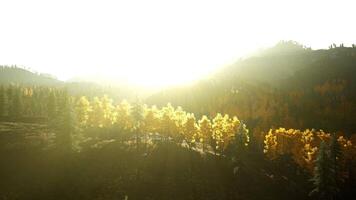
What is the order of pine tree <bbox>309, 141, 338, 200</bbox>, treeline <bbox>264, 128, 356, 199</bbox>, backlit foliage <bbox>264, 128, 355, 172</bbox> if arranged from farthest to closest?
backlit foliage <bbox>264, 128, 355, 172</bbox> < treeline <bbox>264, 128, 356, 199</bbox> < pine tree <bbox>309, 141, 338, 200</bbox>

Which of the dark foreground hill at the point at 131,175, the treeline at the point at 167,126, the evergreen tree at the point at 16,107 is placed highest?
the evergreen tree at the point at 16,107

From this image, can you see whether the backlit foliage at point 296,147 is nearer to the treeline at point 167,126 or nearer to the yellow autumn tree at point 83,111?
the treeline at point 167,126

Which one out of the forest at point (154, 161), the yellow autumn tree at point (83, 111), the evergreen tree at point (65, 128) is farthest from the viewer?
the yellow autumn tree at point (83, 111)

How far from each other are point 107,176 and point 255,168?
136ft

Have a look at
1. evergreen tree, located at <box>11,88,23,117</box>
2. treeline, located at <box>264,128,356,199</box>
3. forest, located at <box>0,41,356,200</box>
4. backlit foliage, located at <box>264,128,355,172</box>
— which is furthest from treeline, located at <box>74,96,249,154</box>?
evergreen tree, located at <box>11,88,23,117</box>

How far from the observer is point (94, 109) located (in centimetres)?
12231

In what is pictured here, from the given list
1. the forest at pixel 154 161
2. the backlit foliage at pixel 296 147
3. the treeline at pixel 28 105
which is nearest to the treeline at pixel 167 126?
the forest at pixel 154 161

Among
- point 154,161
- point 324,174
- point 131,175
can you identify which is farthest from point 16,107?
point 324,174

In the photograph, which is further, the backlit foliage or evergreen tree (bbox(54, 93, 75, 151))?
the backlit foliage

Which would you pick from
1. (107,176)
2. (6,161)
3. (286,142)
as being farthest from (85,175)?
(286,142)

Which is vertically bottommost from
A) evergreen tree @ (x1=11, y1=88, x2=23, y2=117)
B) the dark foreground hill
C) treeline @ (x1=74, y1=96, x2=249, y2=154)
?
the dark foreground hill

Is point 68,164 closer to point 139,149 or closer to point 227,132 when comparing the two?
point 139,149

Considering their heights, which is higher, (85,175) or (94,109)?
(94,109)

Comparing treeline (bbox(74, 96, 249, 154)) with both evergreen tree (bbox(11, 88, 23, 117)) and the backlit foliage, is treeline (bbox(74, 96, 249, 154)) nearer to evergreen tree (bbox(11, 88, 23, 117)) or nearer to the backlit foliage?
the backlit foliage
